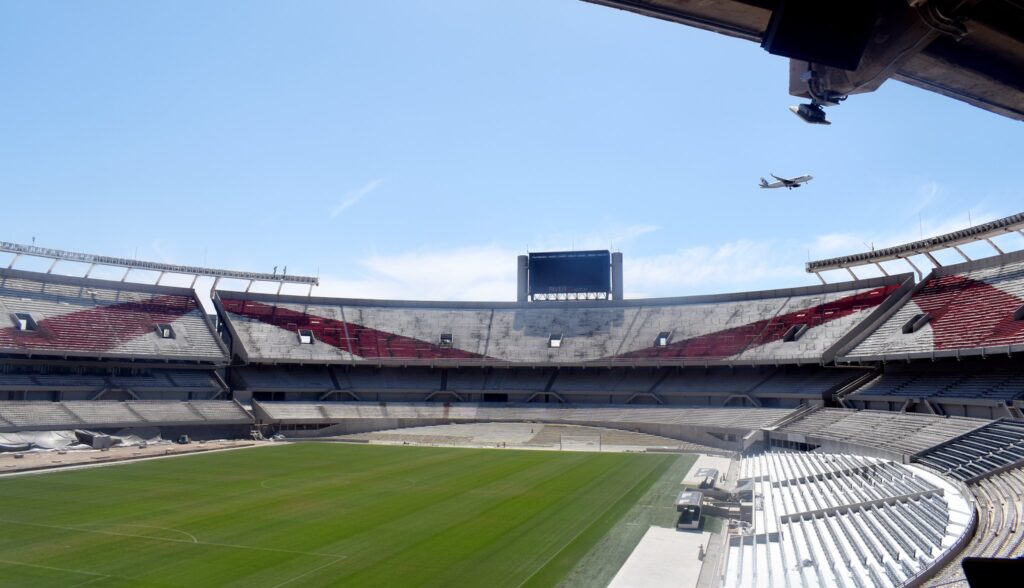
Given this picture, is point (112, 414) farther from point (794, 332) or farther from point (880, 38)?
point (880, 38)

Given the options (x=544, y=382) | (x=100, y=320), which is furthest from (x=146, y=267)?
(x=544, y=382)

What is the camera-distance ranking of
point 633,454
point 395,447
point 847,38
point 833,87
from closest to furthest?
point 847,38
point 833,87
point 633,454
point 395,447

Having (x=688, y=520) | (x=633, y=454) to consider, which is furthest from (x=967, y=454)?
(x=633, y=454)

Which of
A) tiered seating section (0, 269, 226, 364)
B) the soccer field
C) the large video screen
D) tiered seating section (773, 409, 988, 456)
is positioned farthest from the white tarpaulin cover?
tiered seating section (773, 409, 988, 456)

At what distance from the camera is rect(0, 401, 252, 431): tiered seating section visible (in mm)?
40938

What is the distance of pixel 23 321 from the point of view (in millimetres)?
47312

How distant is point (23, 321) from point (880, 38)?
188 ft

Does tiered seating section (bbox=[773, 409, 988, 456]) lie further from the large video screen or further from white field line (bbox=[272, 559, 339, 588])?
the large video screen

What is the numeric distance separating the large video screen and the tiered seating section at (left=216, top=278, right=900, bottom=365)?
69.0 inches

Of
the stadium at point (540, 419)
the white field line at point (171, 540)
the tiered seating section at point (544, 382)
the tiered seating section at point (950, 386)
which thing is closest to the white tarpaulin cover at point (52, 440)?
the stadium at point (540, 419)

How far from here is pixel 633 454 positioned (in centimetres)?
4128

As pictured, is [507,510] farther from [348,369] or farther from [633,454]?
[348,369]

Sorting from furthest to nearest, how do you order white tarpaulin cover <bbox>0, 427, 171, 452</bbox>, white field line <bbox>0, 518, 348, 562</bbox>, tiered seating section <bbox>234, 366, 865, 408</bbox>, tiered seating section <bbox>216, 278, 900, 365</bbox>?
tiered seating section <bbox>216, 278, 900, 365</bbox> < tiered seating section <bbox>234, 366, 865, 408</bbox> < white tarpaulin cover <bbox>0, 427, 171, 452</bbox> < white field line <bbox>0, 518, 348, 562</bbox>

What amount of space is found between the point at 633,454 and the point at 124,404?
36.0 m
